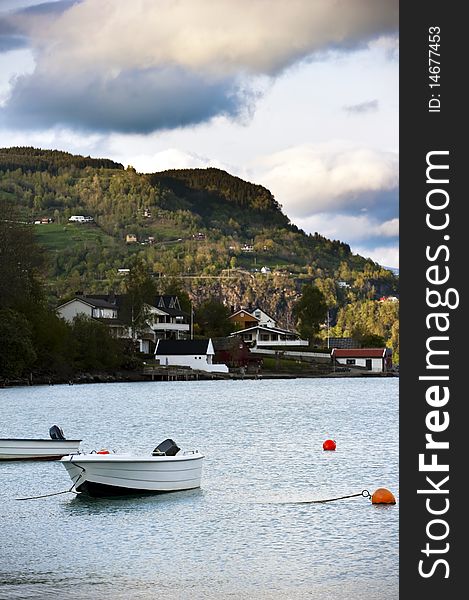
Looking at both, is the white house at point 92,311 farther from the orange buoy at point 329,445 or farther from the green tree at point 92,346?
the orange buoy at point 329,445

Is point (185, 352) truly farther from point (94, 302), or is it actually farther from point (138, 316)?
point (94, 302)

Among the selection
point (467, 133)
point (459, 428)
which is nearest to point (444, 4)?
point (467, 133)

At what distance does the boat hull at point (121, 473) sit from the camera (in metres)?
34.1

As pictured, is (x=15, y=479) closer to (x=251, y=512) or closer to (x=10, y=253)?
(x=251, y=512)

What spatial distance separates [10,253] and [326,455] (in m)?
72.5

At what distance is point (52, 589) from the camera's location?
23.6 m

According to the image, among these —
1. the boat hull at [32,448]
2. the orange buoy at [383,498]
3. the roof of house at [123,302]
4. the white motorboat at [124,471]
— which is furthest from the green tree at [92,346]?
the orange buoy at [383,498]

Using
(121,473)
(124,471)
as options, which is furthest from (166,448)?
(121,473)

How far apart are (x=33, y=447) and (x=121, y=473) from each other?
11609 mm

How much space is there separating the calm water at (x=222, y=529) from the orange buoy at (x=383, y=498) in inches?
12.4

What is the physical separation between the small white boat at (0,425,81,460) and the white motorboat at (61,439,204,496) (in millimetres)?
9707

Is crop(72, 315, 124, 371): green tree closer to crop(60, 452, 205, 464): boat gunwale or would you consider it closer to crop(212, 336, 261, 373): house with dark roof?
crop(212, 336, 261, 373): house with dark roof

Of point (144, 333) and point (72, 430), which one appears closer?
point (72, 430)

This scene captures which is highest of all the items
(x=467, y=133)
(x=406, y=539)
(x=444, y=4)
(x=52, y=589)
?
(x=444, y=4)
